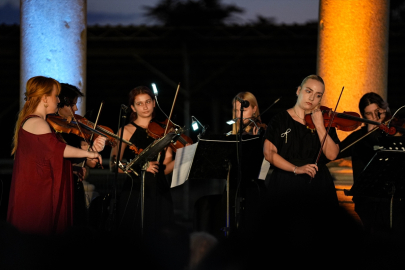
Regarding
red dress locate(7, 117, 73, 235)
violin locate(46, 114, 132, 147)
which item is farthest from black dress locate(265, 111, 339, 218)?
red dress locate(7, 117, 73, 235)

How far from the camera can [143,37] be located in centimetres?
986

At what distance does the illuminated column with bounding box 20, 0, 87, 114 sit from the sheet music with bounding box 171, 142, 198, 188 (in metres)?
1.89

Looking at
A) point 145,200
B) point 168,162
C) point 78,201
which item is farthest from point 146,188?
point 78,201

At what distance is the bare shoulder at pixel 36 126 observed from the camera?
3648mm

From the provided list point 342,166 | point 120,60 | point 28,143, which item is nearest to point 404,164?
point 342,166

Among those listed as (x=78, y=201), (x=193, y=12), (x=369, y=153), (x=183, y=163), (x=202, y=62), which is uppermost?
(x=193, y=12)

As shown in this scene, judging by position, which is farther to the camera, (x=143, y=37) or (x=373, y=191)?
(x=143, y=37)

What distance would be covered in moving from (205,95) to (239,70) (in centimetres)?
106

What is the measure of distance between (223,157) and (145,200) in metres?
0.92

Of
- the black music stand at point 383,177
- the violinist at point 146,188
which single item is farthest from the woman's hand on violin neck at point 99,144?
the black music stand at point 383,177

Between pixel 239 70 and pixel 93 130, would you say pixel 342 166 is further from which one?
pixel 239 70

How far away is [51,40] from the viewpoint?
559 centimetres

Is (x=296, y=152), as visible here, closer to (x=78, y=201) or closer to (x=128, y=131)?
(x=128, y=131)

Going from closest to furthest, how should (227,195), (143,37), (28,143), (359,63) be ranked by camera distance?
(28,143) → (227,195) → (359,63) → (143,37)
